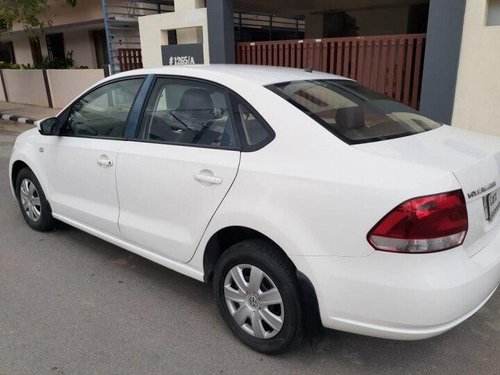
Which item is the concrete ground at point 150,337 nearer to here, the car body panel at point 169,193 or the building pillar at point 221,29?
the car body panel at point 169,193

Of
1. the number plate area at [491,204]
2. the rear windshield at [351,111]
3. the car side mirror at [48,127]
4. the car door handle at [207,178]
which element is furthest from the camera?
the car side mirror at [48,127]

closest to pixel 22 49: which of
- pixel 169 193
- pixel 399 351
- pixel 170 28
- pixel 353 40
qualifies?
pixel 170 28

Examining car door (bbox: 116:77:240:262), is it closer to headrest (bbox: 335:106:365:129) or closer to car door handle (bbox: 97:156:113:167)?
car door handle (bbox: 97:156:113:167)

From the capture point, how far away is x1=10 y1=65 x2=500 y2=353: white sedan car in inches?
81.6

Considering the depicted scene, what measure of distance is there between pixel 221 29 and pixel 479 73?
15.0 feet

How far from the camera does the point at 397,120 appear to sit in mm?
2887

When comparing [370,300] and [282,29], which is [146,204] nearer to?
[370,300]

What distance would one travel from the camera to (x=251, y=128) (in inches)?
103

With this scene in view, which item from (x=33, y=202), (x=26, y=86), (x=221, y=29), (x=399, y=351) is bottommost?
(x=399, y=351)

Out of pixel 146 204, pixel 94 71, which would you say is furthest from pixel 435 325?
pixel 94 71

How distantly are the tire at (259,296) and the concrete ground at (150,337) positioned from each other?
130 mm

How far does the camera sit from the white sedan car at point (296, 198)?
2072 mm

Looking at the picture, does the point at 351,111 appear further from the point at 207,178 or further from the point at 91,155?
the point at 91,155

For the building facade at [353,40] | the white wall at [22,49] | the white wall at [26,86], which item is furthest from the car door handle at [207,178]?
the white wall at [22,49]
